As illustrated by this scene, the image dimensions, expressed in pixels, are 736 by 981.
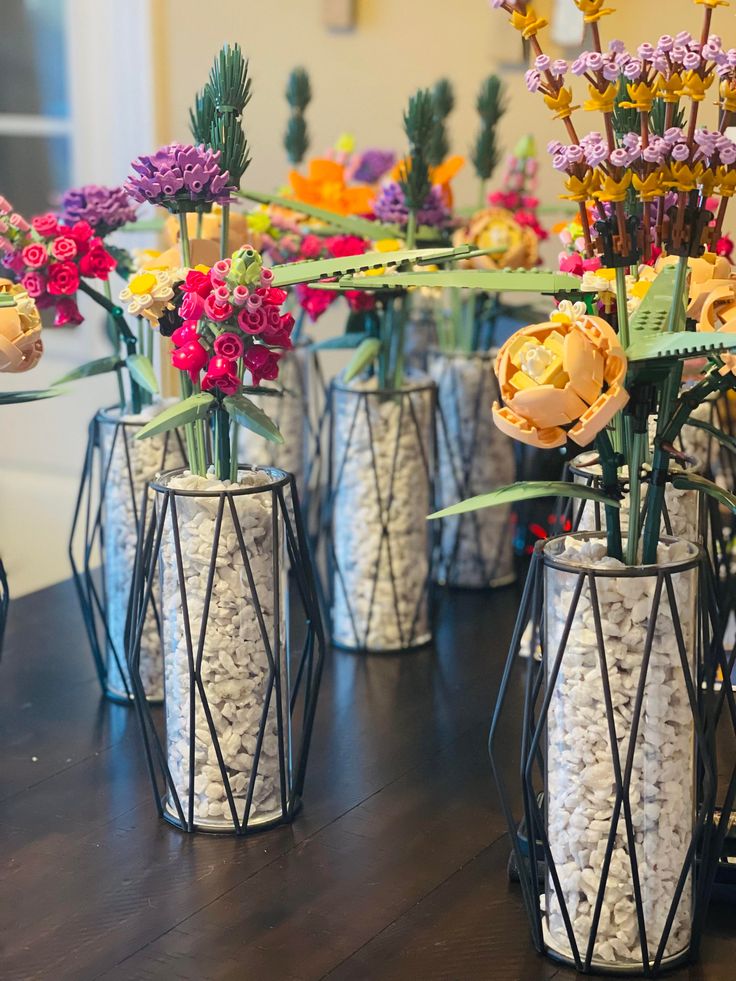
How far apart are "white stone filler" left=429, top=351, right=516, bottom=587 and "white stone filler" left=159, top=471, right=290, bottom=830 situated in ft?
2.53

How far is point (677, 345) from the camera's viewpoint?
0.96m

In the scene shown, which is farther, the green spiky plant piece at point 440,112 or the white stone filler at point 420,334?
the white stone filler at point 420,334

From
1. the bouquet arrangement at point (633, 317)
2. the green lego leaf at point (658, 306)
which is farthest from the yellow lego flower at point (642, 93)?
the green lego leaf at point (658, 306)

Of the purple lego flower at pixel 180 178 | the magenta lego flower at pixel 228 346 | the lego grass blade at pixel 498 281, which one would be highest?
the purple lego flower at pixel 180 178

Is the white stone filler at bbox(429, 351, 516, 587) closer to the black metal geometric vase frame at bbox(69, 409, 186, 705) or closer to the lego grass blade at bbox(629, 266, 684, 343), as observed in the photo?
the black metal geometric vase frame at bbox(69, 409, 186, 705)

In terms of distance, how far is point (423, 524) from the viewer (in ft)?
6.15

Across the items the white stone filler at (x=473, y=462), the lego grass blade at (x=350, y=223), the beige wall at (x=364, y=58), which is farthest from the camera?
the beige wall at (x=364, y=58)

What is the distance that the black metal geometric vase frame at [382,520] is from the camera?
72.2 inches

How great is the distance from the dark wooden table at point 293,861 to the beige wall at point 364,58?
4.12 feet

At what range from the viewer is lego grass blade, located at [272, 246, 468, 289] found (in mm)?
1174

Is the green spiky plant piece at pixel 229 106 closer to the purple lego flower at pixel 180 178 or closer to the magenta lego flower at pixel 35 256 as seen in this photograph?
the purple lego flower at pixel 180 178

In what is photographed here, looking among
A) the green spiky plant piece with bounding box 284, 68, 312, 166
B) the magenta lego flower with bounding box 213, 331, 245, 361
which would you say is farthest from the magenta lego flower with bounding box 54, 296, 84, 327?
the green spiky plant piece with bounding box 284, 68, 312, 166

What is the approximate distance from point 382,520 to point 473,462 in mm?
321

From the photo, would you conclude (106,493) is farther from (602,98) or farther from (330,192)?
(602,98)
